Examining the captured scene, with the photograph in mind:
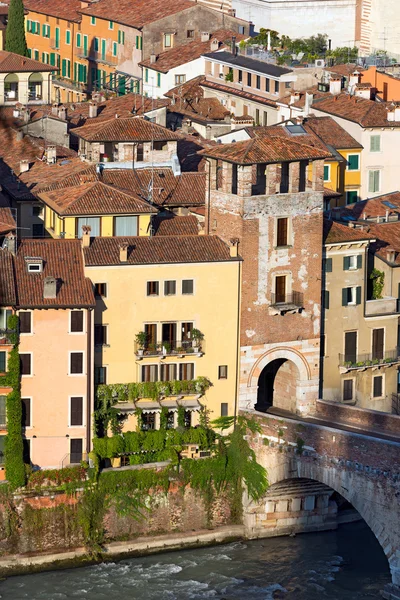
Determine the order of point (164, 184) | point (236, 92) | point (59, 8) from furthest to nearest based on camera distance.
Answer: point (59, 8)
point (236, 92)
point (164, 184)

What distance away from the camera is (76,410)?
2391 inches

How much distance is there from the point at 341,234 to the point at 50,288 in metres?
11.0

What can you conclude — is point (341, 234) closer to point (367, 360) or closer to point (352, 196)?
point (367, 360)

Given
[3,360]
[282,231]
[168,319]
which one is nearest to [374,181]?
[282,231]

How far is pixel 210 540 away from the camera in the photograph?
62938 mm

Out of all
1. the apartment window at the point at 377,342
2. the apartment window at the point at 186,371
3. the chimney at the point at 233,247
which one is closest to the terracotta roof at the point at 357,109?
the apartment window at the point at 377,342

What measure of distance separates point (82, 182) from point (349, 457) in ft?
49.1

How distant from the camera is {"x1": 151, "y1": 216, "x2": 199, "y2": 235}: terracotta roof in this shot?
6581cm

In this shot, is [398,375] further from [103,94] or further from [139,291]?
[103,94]

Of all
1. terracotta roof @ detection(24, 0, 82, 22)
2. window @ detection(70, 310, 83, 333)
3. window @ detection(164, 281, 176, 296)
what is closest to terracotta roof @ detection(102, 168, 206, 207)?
window @ detection(164, 281, 176, 296)

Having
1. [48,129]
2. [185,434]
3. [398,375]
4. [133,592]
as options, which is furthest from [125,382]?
[48,129]

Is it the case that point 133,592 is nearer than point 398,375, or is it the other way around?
point 133,592

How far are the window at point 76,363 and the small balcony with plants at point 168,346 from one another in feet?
6.68

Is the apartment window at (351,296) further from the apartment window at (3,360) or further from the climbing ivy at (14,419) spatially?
the apartment window at (3,360)
